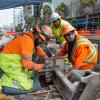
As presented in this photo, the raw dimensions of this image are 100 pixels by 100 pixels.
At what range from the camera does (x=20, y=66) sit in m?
6.03

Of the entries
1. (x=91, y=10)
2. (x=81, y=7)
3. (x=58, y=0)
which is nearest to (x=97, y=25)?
(x=91, y=10)

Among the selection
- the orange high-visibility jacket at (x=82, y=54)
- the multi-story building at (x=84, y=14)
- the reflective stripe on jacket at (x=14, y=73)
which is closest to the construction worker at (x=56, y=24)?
the orange high-visibility jacket at (x=82, y=54)

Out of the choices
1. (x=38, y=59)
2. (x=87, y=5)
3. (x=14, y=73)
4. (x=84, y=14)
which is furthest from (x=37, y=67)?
(x=84, y=14)

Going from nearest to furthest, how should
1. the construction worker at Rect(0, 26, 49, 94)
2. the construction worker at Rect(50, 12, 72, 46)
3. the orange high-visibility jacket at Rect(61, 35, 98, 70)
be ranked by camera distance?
the construction worker at Rect(0, 26, 49, 94), the orange high-visibility jacket at Rect(61, 35, 98, 70), the construction worker at Rect(50, 12, 72, 46)

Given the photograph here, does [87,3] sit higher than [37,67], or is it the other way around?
[87,3]

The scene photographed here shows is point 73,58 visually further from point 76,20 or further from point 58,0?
point 58,0

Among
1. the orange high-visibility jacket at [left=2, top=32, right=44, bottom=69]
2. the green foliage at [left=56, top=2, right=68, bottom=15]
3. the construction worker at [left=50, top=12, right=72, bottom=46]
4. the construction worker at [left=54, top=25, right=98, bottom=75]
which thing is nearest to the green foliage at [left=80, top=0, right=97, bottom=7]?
the green foliage at [left=56, top=2, right=68, bottom=15]

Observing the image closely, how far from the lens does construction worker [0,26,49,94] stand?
5.88 metres

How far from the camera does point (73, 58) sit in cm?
692

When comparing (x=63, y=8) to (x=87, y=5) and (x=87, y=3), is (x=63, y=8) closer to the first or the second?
(x=87, y=5)

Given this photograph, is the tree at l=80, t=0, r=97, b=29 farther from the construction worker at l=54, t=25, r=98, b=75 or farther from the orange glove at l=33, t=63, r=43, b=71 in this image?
the orange glove at l=33, t=63, r=43, b=71

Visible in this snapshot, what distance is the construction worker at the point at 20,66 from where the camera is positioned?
231 inches

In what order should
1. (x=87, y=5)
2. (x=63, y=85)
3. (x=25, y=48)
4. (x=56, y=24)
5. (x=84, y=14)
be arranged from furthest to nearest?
(x=84, y=14)
(x=87, y=5)
(x=56, y=24)
(x=25, y=48)
(x=63, y=85)

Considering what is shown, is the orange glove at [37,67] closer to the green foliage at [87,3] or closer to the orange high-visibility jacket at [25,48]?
the orange high-visibility jacket at [25,48]
